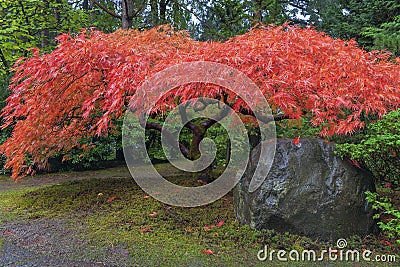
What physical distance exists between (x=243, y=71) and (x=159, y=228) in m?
1.60

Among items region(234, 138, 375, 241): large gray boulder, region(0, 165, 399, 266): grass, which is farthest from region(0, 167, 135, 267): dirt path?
region(234, 138, 375, 241): large gray boulder

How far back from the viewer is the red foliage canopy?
2686mm

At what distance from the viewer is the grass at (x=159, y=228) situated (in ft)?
8.01

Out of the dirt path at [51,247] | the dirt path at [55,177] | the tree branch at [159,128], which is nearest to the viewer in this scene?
the dirt path at [51,247]

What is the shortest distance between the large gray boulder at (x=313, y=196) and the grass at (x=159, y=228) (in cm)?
10

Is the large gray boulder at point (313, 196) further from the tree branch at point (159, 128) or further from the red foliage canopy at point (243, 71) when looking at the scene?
the tree branch at point (159, 128)

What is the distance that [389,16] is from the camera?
6719 millimetres

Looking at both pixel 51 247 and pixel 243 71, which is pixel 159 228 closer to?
pixel 51 247

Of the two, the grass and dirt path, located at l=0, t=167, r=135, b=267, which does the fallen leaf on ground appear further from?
dirt path, located at l=0, t=167, r=135, b=267

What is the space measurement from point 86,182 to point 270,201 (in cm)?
333

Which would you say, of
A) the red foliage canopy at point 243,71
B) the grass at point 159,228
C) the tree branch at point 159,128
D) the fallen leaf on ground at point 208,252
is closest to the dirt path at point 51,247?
the grass at point 159,228

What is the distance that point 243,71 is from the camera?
2641mm

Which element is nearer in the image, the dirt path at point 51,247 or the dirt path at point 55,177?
the dirt path at point 51,247

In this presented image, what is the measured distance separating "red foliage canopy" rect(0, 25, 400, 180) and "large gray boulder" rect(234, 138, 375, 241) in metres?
0.32
